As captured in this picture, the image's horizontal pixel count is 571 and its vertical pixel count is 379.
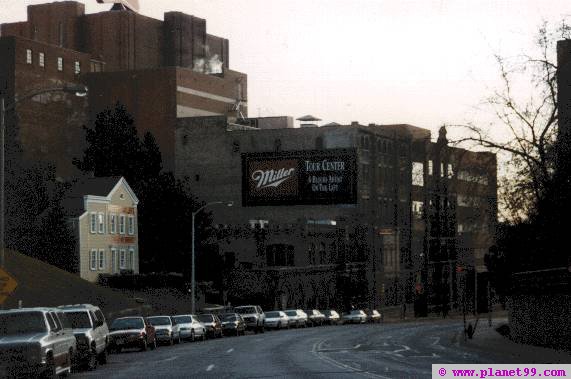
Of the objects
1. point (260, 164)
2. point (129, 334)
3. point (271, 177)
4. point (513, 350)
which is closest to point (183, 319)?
point (129, 334)

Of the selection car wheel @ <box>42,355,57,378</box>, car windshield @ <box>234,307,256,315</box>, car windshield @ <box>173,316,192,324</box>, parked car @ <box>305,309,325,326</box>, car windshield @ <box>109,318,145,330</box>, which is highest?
car wheel @ <box>42,355,57,378</box>

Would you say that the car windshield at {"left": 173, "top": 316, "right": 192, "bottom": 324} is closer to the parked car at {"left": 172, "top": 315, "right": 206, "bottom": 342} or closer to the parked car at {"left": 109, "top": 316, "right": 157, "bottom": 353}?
the parked car at {"left": 172, "top": 315, "right": 206, "bottom": 342}

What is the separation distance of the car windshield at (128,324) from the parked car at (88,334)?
9.29 m

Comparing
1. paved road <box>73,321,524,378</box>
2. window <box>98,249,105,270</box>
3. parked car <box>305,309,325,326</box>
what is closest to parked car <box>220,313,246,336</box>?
paved road <box>73,321,524,378</box>

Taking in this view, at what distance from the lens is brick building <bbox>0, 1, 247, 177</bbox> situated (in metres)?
132

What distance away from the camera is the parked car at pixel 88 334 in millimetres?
36812

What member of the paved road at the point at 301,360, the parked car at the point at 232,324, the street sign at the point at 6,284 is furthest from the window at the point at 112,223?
the street sign at the point at 6,284

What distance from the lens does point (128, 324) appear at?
5028 centimetres

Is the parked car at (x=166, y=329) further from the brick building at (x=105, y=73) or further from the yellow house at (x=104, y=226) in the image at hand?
the brick building at (x=105, y=73)

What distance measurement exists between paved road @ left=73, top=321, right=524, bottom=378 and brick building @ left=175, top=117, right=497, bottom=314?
5621cm

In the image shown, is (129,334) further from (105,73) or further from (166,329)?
(105,73)

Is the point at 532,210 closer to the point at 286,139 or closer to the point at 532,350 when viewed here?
the point at 532,350

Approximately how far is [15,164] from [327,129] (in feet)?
109

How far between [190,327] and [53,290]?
13.3m
